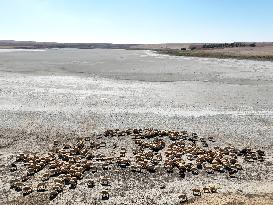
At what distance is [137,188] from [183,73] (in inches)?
1381

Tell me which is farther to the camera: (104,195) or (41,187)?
(41,187)

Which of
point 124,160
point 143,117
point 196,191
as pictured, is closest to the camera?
point 196,191

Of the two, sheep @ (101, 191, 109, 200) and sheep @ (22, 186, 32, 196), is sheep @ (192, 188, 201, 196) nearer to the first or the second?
sheep @ (101, 191, 109, 200)

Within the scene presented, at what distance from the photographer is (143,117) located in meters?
25.4

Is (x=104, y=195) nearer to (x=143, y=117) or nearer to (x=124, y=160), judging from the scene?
(x=124, y=160)

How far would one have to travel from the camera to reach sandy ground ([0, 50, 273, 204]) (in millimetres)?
14570

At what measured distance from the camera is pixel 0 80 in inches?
1686

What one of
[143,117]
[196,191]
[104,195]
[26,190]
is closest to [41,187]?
[26,190]

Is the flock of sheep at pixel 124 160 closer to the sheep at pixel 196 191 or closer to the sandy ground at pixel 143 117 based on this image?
the sheep at pixel 196 191

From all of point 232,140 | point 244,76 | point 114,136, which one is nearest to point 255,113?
point 232,140

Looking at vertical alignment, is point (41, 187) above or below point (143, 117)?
below

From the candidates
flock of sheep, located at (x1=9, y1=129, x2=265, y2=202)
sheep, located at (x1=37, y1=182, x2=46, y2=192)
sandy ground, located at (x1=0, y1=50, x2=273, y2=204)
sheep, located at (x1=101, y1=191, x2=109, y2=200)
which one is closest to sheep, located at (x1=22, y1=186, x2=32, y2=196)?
Answer: flock of sheep, located at (x1=9, y1=129, x2=265, y2=202)

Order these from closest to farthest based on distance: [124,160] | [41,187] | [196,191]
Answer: [196,191] < [41,187] < [124,160]

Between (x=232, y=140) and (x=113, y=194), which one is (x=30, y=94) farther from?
(x=113, y=194)
